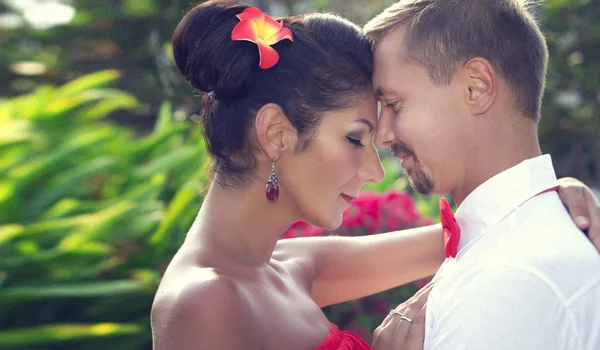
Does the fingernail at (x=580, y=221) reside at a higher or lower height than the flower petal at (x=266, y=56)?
lower

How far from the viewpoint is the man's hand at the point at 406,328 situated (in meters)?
2.24

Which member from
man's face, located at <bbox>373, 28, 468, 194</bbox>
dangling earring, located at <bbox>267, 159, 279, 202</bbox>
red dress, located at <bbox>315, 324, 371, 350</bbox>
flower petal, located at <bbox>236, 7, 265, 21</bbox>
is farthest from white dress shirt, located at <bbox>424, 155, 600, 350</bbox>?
flower petal, located at <bbox>236, 7, 265, 21</bbox>

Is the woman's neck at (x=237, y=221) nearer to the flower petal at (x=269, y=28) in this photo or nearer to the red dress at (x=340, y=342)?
the red dress at (x=340, y=342)

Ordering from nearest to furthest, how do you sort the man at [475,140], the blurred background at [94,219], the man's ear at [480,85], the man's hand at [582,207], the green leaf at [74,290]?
the man at [475,140], the man's hand at [582,207], the man's ear at [480,85], the green leaf at [74,290], the blurred background at [94,219]

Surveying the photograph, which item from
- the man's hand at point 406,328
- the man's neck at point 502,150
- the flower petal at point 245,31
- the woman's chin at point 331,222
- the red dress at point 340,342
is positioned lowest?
the red dress at point 340,342

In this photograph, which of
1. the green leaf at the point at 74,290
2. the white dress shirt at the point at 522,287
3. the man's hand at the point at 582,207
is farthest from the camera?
the green leaf at the point at 74,290

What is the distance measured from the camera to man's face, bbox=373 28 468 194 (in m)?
2.46

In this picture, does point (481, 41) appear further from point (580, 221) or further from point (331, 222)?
point (331, 222)

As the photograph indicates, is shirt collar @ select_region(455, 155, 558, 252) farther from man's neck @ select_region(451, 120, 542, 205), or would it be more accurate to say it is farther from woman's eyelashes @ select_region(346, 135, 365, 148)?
woman's eyelashes @ select_region(346, 135, 365, 148)

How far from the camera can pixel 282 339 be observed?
7.95 feet

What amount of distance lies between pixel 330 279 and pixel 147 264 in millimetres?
1665

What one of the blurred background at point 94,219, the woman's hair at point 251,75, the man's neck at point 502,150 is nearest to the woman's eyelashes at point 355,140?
the woman's hair at point 251,75

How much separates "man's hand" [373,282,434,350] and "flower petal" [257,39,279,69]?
0.82 m

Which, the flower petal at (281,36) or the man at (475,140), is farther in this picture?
the flower petal at (281,36)
